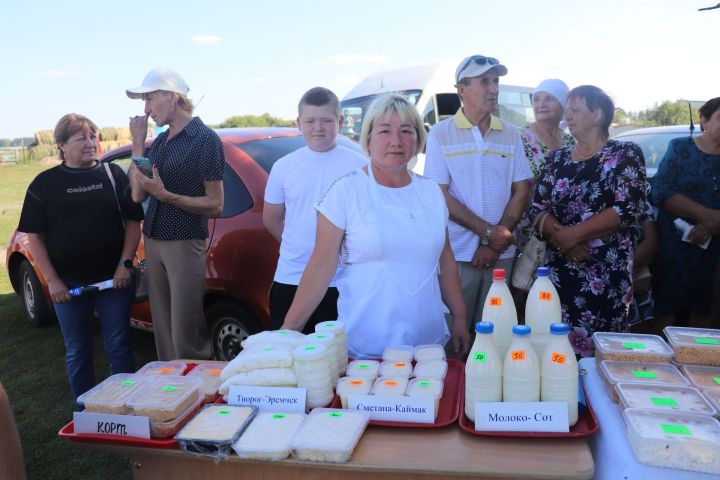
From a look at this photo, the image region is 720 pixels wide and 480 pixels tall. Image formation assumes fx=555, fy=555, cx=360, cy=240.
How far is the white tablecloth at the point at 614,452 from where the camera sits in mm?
1388

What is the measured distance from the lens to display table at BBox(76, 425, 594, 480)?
146 centimetres

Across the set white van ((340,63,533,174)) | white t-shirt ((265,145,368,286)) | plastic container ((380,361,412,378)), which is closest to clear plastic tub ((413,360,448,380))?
plastic container ((380,361,412,378))

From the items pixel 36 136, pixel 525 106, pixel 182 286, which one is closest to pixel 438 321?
pixel 182 286

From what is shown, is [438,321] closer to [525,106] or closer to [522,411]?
[522,411]

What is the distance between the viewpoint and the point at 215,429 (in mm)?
1639

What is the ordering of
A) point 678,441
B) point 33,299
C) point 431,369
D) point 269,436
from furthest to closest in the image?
1. point 33,299
2. point 431,369
3. point 269,436
4. point 678,441

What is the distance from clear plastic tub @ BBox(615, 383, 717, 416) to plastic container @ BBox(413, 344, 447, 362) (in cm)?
58

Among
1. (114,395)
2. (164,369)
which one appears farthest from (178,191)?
(114,395)

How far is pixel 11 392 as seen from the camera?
415 cm

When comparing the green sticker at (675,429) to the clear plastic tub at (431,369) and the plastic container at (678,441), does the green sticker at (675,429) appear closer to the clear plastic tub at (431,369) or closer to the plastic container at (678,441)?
the plastic container at (678,441)

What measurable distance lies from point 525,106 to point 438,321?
11845 mm

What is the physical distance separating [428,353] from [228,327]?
2.22 meters

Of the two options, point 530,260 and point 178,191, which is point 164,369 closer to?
point 178,191

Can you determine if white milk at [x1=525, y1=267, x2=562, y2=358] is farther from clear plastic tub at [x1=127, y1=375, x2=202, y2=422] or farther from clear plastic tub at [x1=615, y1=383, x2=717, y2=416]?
clear plastic tub at [x1=127, y1=375, x2=202, y2=422]
